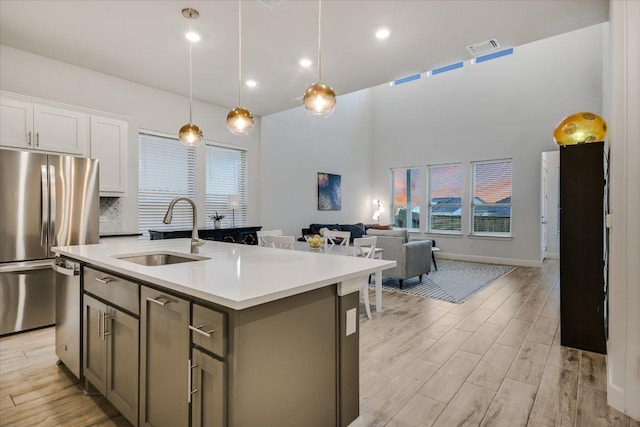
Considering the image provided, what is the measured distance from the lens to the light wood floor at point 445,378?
204 centimetres

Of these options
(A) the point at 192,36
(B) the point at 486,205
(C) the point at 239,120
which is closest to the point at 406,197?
(B) the point at 486,205

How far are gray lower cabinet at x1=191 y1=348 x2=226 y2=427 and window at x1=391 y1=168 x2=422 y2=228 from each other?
26.9ft

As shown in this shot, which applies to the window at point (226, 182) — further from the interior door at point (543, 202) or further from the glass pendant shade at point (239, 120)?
the interior door at point (543, 202)

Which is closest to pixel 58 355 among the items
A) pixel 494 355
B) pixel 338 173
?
pixel 494 355

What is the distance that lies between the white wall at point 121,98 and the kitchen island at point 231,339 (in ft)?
10.5

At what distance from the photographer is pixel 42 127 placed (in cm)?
372

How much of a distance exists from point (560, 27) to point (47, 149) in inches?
221

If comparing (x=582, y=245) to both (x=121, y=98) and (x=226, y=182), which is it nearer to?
(x=226, y=182)

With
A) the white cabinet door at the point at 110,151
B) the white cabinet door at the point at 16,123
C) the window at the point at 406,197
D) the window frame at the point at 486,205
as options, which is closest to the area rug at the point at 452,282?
the window frame at the point at 486,205

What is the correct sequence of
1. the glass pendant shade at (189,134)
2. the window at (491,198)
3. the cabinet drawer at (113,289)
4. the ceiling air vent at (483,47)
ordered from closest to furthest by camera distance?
the cabinet drawer at (113,289) < the glass pendant shade at (189,134) < the ceiling air vent at (483,47) < the window at (491,198)

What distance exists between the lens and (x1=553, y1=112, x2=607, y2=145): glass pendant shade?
285 centimetres

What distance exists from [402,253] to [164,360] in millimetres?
3968

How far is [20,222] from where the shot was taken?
335 centimetres

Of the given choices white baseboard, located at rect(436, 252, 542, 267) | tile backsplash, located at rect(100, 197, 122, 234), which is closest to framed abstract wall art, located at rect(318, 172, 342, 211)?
white baseboard, located at rect(436, 252, 542, 267)
